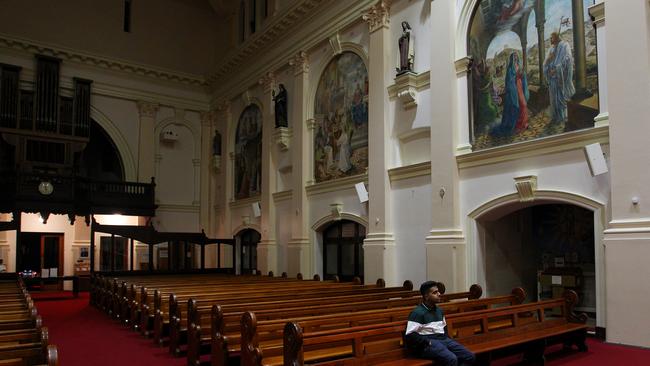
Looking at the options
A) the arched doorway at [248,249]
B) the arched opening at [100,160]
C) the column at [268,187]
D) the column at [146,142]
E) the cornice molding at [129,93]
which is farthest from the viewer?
the arched opening at [100,160]

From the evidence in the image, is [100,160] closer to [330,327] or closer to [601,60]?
[330,327]

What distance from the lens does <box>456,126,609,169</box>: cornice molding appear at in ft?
26.7

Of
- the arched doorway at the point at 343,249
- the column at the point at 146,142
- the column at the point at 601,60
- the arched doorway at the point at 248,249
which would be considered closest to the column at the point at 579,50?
the column at the point at 601,60

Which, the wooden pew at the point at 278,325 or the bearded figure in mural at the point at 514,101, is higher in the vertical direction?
the bearded figure in mural at the point at 514,101

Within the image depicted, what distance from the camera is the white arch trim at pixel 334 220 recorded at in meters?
13.0

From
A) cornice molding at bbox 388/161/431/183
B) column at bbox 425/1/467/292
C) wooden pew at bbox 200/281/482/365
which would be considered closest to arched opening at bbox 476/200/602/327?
column at bbox 425/1/467/292

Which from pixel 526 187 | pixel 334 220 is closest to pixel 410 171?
pixel 526 187

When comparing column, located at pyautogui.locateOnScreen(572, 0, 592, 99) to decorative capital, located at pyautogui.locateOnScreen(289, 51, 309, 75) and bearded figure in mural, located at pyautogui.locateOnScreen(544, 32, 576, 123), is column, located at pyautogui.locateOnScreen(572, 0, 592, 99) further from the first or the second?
decorative capital, located at pyautogui.locateOnScreen(289, 51, 309, 75)

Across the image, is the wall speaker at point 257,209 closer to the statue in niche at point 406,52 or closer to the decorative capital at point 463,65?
the statue in niche at point 406,52

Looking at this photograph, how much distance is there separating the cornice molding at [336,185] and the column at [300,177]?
0.37 metres

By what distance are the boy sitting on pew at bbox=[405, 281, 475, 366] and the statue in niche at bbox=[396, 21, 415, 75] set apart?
724 centimetres

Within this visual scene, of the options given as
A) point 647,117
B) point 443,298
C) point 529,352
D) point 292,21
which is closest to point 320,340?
point 529,352

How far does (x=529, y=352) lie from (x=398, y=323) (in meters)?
2.09

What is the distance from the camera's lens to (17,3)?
18.5 m
